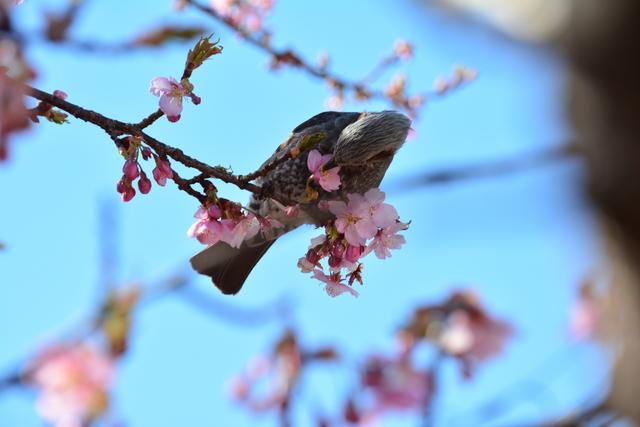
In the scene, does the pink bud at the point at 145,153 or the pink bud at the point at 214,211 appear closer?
the pink bud at the point at 145,153

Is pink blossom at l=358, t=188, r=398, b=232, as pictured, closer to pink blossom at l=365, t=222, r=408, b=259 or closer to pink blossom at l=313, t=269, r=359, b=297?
pink blossom at l=365, t=222, r=408, b=259

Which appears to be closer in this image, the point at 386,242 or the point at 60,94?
the point at 60,94

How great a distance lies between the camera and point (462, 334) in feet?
17.4

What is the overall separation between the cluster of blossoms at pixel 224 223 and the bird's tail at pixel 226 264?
4.39 ft

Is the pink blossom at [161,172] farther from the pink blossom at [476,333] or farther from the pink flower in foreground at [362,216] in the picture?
the pink blossom at [476,333]

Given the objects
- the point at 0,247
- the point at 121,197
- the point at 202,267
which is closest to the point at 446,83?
the point at 202,267

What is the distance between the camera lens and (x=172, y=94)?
2.26m

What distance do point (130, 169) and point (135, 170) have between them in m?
0.01

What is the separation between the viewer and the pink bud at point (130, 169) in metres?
2.22

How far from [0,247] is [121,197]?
35 cm

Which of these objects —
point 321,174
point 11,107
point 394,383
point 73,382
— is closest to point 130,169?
point 11,107

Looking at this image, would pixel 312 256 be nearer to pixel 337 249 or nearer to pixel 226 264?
pixel 337 249

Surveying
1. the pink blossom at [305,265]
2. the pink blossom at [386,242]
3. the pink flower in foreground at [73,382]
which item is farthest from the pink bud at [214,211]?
the pink flower in foreground at [73,382]

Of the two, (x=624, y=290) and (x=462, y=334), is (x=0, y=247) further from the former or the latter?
(x=462, y=334)
